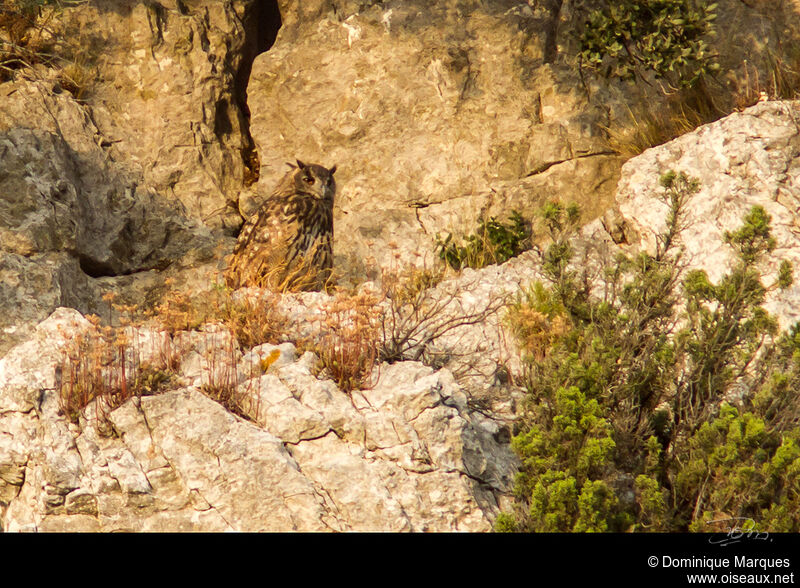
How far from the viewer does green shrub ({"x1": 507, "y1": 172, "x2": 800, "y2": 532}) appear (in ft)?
16.5

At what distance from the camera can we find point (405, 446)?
5.33 metres

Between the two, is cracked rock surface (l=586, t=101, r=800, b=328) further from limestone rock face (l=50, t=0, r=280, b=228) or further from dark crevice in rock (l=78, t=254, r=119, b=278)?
dark crevice in rock (l=78, t=254, r=119, b=278)

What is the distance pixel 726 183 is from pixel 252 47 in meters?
4.77

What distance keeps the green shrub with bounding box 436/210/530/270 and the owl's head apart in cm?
107

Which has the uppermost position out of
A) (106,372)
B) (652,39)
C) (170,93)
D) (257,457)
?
(652,39)

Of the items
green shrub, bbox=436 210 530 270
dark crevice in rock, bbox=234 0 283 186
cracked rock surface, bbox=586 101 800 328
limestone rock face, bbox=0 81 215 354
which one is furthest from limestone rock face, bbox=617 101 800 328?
limestone rock face, bbox=0 81 215 354

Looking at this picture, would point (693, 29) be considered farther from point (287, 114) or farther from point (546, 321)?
point (287, 114)

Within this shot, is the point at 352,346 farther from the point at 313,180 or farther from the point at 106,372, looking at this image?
the point at 313,180

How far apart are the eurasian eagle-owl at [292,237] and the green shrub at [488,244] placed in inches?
40.0

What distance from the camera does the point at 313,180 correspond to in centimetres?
839

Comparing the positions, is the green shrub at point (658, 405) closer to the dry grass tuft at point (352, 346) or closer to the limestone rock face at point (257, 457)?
the limestone rock face at point (257, 457)

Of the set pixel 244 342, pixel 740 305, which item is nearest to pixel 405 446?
pixel 244 342

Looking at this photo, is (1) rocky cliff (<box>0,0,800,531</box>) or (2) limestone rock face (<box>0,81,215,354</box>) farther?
(2) limestone rock face (<box>0,81,215,354</box>)

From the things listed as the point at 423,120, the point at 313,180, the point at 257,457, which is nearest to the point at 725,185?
the point at 423,120
